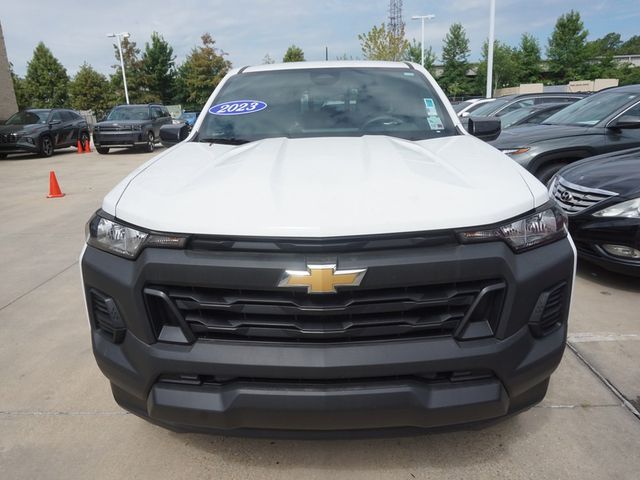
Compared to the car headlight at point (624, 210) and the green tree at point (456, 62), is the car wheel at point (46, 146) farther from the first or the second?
the green tree at point (456, 62)

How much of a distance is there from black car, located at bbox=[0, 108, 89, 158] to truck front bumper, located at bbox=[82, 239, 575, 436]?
58.7 feet

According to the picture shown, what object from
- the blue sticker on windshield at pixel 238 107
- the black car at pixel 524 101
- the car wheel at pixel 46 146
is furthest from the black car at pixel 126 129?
the blue sticker on windshield at pixel 238 107

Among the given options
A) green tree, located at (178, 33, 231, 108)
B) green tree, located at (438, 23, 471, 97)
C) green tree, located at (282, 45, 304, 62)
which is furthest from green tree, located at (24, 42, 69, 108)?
green tree, located at (438, 23, 471, 97)

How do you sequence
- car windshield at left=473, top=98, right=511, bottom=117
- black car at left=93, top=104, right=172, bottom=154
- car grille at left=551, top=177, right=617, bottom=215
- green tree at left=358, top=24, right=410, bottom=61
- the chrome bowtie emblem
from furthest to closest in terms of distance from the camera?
1. green tree at left=358, top=24, right=410, bottom=61
2. black car at left=93, top=104, right=172, bottom=154
3. car windshield at left=473, top=98, right=511, bottom=117
4. car grille at left=551, top=177, right=617, bottom=215
5. the chrome bowtie emblem

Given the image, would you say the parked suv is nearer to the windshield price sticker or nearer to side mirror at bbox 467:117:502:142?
the windshield price sticker

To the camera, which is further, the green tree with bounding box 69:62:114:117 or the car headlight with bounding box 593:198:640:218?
the green tree with bounding box 69:62:114:117

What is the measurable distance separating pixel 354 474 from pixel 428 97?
2312 millimetres

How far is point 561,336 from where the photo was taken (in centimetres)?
194

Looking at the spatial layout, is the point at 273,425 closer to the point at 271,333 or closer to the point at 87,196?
the point at 271,333

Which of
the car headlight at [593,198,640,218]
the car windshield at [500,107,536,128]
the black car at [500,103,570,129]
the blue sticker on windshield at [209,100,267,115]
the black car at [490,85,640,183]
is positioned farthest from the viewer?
the car windshield at [500,107,536,128]

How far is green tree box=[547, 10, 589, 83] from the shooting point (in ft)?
196

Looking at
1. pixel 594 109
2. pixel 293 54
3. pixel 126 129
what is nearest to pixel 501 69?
pixel 293 54

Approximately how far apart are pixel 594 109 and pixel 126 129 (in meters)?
15.2

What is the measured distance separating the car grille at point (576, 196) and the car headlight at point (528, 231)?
268 centimetres
